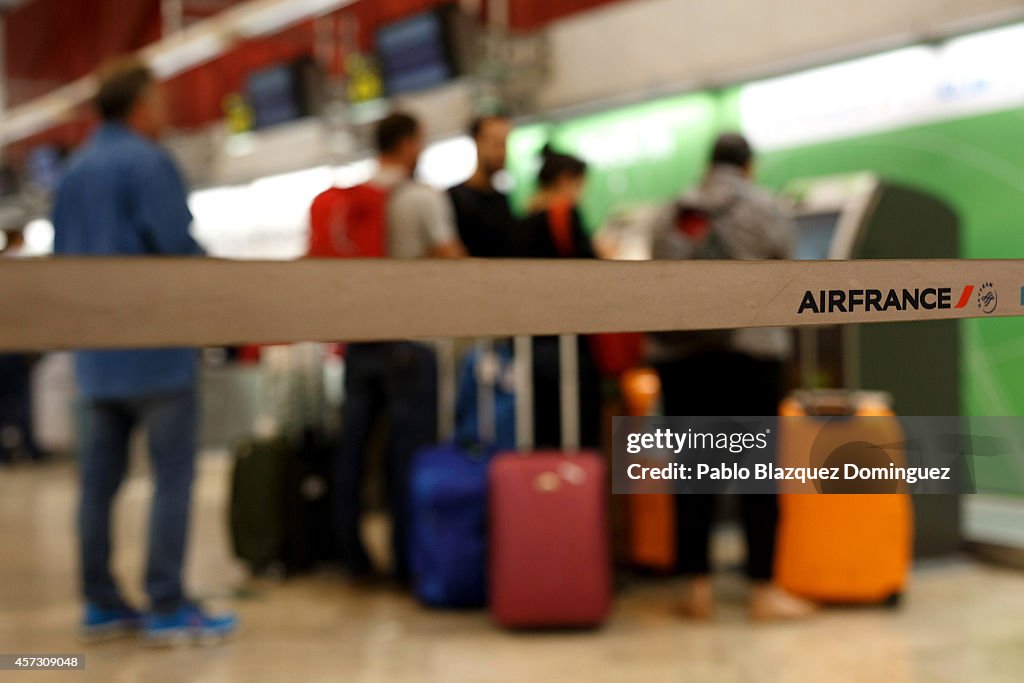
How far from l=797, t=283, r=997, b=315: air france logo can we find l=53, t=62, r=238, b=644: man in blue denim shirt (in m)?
1.92

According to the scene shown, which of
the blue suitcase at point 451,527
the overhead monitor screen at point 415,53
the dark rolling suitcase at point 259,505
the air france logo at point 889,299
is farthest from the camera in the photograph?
the overhead monitor screen at point 415,53

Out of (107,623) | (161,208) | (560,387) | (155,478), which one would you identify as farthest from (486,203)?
(107,623)

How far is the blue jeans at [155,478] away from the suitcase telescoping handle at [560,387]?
3.23ft

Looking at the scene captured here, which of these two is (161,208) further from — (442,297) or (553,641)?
(442,297)

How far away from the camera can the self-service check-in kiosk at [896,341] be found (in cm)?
343

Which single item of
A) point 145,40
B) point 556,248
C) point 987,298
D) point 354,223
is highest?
point 145,40

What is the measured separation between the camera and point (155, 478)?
108 inches

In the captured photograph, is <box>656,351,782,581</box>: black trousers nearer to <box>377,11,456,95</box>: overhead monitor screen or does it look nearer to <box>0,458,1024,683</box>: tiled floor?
<box>0,458,1024,683</box>: tiled floor

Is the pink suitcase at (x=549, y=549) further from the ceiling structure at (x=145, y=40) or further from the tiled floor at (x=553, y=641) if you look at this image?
the ceiling structure at (x=145, y=40)

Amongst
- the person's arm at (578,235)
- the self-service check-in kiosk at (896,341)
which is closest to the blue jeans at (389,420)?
the person's arm at (578,235)

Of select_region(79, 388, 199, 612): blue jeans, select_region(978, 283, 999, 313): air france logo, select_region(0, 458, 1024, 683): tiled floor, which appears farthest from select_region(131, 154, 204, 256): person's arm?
select_region(978, 283, 999, 313): air france logo

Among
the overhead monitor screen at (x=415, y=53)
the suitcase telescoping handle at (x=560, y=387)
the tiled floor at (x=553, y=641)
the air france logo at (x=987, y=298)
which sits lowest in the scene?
the tiled floor at (x=553, y=641)

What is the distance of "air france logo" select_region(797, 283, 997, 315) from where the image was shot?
1.13 meters

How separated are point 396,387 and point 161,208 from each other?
958mm
